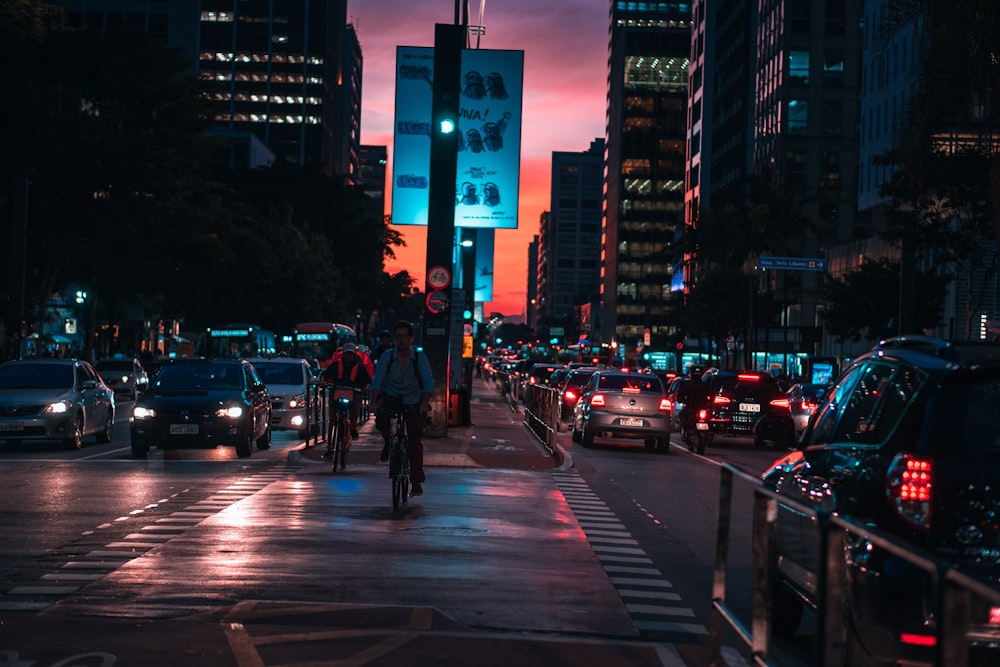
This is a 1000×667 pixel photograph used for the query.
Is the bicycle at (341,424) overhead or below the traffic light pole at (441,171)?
below

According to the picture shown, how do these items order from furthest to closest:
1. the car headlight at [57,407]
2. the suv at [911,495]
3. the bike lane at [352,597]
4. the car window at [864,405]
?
the car headlight at [57,407], the bike lane at [352,597], the car window at [864,405], the suv at [911,495]

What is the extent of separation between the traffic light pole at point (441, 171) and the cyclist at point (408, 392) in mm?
14048

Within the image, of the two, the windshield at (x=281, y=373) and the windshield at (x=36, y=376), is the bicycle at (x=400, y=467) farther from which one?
the windshield at (x=281, y=373)

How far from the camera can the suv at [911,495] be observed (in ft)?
19.7

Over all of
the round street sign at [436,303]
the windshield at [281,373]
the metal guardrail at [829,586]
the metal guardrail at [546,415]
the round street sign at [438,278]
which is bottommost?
the metal guardrail at [546,415]

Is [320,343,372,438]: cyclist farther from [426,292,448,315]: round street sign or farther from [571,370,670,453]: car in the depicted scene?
[571,370,670,453]: car

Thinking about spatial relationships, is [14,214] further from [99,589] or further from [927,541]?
[927,541]

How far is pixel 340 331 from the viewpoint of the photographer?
8512cm

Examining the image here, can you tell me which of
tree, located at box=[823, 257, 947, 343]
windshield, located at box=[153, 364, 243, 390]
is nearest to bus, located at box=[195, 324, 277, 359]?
tree, located at box=[823, 257, 947, 343]

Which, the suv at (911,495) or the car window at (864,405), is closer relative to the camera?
the suv at (911,495)

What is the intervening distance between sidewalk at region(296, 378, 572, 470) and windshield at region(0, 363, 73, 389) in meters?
4.53

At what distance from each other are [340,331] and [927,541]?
7926 centimetres

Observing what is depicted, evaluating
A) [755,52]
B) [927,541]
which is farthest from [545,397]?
[755,52]

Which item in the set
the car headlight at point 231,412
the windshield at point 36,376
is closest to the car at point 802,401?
the car headlight at point 231,412
